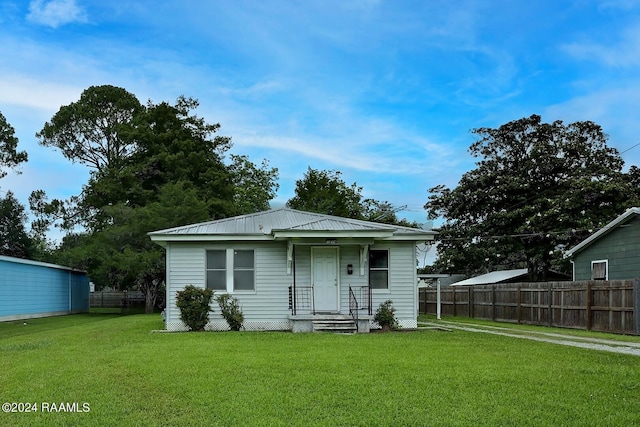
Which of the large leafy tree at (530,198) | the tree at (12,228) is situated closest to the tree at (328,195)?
the large leafy tree at (530,198)

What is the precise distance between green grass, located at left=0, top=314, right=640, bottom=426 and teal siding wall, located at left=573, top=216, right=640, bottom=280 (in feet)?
27.7

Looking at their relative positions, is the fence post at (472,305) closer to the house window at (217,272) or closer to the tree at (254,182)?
the house window at (217,272)

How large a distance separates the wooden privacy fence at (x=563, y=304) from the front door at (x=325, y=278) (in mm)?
6773

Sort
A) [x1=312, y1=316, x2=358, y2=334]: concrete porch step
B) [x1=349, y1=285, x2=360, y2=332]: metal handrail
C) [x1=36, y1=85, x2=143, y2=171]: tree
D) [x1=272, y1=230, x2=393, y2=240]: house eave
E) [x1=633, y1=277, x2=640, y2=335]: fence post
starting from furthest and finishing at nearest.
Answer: [x1=36, y1=85, x2=143, y2=171]: tree, [x1=349, y1=285, x2=360, y2=332]: metal handrail, [x1=272, y1=230, x2=393, y2=240]: house eave, [x1=312, y1=316, x2=358, y2=334]: concrete porch step, [x1=633, y1=277, x2=640, y2=335]: fence post

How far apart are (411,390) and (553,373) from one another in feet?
8.01

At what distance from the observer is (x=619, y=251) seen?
19.7 m

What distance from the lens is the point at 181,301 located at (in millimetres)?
16406

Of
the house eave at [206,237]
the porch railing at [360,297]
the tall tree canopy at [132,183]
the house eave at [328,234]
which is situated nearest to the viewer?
the house eave at [328,234]

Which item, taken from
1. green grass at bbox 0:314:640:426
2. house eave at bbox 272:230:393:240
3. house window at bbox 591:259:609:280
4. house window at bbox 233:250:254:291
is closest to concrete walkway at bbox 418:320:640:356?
green grass at bbox 0:314:640:426

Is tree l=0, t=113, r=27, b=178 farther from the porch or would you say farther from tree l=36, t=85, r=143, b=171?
the porch

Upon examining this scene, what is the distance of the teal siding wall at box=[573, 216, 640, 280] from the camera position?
741 inches

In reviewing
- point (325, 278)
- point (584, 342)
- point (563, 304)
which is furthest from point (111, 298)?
point (584, 342)

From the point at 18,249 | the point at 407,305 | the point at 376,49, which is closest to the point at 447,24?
the point at 376,49

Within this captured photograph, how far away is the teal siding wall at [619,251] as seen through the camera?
1883 cm
